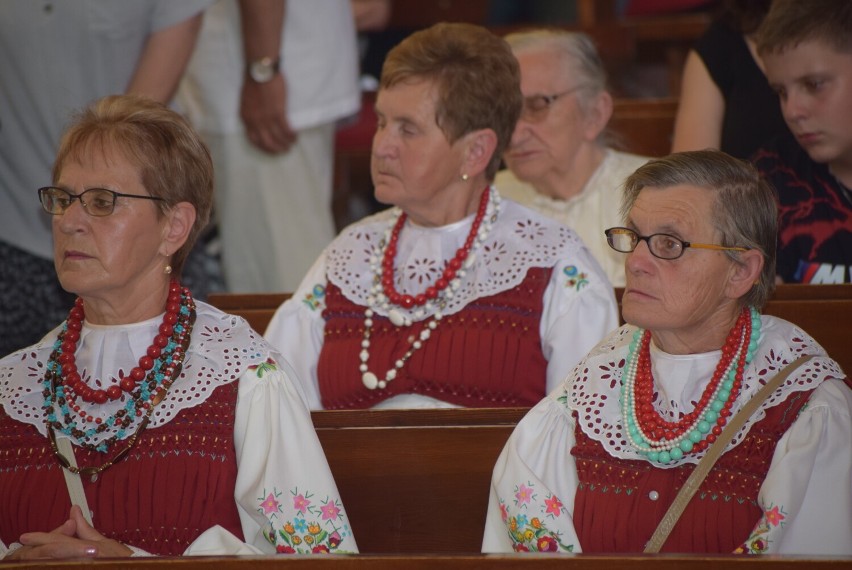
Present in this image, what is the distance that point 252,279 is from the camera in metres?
4.16

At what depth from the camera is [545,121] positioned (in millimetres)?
3713

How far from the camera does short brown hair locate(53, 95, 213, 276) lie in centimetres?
234

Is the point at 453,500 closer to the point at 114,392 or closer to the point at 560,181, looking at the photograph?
the point at 114,392

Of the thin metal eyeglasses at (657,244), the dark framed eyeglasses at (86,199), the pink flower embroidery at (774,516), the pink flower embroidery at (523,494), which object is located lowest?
the pink flower embroidery at (523,494)

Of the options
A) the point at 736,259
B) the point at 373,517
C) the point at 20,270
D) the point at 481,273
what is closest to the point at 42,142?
the point at 20,270

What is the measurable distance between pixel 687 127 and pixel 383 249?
112 centimetres

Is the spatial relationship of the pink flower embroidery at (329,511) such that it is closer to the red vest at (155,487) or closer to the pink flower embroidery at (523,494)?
the red vest at (155,487)

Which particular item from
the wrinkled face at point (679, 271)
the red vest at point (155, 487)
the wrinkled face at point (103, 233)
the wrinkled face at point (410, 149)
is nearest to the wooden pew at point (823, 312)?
the wrinkled face at point (679, 271)

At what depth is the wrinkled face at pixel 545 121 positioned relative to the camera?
371 cm

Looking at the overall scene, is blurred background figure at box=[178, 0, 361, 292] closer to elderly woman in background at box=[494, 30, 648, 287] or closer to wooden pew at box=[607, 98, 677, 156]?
elderly woman in background at box=[494, 30, 648, 287]

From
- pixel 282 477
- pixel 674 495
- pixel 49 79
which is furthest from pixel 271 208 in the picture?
pixel 674 495

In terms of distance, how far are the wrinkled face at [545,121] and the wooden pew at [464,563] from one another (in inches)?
82.7

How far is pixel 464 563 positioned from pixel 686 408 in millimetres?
646

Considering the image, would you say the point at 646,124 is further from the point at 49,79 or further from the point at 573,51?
the point at 49,79
